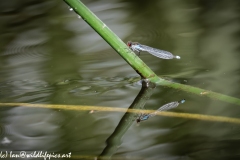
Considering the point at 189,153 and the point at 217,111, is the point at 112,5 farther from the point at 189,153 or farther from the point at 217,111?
the point at 189,153

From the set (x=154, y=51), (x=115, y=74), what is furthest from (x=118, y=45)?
(x=154, y=51)

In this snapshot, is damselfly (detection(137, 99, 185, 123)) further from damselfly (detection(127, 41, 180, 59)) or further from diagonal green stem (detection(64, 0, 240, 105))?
damselfly (detection(127, 41, 180, 59))

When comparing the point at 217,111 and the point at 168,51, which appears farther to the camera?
the point at 168,51

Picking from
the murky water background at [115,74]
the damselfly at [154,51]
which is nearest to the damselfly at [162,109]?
the murky water background at [115,74]

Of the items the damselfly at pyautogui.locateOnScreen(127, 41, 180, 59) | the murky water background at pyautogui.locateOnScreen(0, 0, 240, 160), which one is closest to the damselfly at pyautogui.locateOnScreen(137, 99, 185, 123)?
the murky water background at pyautogui.locateOnScreen(0, 0, 240, 160)

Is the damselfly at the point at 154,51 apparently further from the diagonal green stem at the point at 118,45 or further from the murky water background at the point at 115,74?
the diagonal green stem at the point at 118,45

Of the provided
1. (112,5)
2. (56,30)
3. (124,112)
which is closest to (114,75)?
(124,112)


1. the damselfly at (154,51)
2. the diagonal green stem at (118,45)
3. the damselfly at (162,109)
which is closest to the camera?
the diagonal green stem at (118,45)

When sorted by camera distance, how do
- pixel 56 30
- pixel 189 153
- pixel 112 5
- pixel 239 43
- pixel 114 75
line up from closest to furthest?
pixel 189 153 → pixel 114 75 → pixel 239 43 → pixel 56 30 → pixel 112 5
